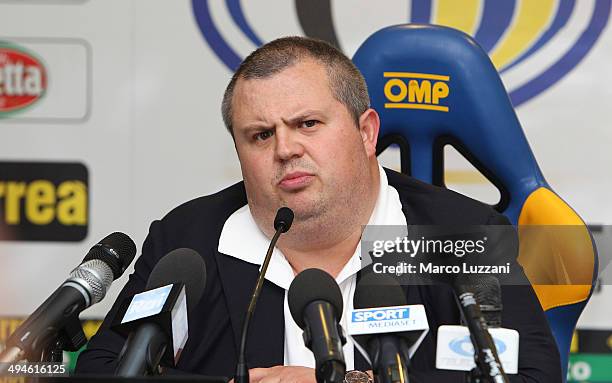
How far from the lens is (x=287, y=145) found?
1.98m

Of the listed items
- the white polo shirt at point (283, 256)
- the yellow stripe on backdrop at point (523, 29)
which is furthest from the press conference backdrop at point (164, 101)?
the white polo shirt at point (283, 256)

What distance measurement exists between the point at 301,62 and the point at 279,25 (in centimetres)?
124

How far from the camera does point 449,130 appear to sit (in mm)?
2436

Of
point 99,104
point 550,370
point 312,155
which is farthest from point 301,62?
point 99,104

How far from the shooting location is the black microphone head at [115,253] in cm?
146

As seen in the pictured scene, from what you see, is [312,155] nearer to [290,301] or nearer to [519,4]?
[290,301]

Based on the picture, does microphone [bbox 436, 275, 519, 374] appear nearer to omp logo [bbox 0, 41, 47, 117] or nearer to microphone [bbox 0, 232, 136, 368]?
microphone [bbox 0, 232, 136, 368]

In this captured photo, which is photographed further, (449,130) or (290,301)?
(449,130)

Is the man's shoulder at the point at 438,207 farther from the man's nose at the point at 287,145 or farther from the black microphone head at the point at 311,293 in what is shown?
the black microphone head at the point at 311,293

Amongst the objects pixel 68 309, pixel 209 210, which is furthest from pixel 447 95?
pixel 68 309

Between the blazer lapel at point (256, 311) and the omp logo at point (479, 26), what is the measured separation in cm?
130

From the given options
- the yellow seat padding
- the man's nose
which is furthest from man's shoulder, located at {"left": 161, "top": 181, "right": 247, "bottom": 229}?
the yellow seat padding

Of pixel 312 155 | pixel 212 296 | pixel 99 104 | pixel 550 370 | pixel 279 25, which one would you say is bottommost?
pixel 550 370

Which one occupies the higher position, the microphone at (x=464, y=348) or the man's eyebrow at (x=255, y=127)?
the man's eyebrow at (x=255, y=127)
